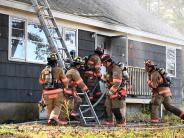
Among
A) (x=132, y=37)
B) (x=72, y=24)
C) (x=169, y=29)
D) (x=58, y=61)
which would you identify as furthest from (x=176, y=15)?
(x=58, y=61)

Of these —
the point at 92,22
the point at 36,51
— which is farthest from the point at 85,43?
the point at 36,51

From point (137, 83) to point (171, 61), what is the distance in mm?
5302

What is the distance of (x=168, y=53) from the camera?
25.6 m

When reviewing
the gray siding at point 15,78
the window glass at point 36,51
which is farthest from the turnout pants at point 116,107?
the window glass at point 36,51

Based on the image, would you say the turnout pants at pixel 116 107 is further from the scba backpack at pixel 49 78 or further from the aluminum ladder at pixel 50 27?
the scba backpack at pixel 49 78

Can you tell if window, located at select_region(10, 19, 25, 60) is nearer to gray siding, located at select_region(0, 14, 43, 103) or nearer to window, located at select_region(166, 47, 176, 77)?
gray siding, located at select_region(0, 14, 43, 103)

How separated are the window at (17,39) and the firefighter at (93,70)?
207 centimetres

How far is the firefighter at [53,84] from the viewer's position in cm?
1368

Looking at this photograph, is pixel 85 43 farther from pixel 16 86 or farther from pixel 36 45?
pixel 16 86

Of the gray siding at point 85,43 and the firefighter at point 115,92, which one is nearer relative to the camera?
the firefighter at point 115,92

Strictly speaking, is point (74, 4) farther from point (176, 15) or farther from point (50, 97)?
point (176, 15)

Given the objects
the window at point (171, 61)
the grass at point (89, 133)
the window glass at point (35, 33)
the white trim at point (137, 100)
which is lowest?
the grass at point (89, 133)

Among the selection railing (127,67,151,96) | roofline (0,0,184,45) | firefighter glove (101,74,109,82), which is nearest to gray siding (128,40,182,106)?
roofline (0,0,184,45)

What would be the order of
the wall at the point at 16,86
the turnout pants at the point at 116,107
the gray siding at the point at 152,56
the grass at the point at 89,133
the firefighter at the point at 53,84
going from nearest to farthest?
the grass at the point at 89,133 → the firefighter at the point at 53,84 → the turnout pants at the point at 116,107 → the wall at the point at 16,86 → the gray siding at the point at 152,56
